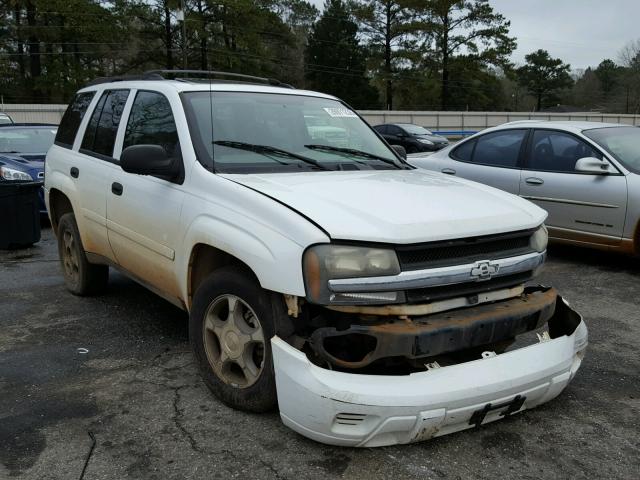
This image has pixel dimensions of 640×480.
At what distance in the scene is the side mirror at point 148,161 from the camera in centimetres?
352

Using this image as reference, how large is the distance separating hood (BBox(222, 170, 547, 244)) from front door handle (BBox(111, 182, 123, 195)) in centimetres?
118

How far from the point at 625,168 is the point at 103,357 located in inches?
206

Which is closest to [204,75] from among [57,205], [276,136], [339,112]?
[339,112]

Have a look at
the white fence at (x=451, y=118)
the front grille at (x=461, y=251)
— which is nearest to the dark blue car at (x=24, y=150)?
the front grille at (x=461, y=251)

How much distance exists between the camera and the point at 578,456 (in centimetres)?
289

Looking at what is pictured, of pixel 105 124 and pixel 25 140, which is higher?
pixel 105 124

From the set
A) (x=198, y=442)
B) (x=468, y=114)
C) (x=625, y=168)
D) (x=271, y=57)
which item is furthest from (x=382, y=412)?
(x=271, y=57)

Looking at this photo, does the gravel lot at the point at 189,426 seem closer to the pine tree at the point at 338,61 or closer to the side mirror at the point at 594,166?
the side mirror at the point at 594,166

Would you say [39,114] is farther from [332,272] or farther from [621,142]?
[332,272]

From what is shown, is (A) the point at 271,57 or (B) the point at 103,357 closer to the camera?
(B) the point at 103,357

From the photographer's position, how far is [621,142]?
675 cm

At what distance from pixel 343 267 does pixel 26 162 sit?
27.2 feet

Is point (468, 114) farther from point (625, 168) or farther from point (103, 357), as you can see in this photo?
point (103, 357)

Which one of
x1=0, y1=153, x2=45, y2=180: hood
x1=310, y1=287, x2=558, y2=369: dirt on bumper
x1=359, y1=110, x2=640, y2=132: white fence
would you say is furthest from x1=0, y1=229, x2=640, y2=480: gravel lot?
x1=359, y1=110, x2=640, y2=132: white fence
